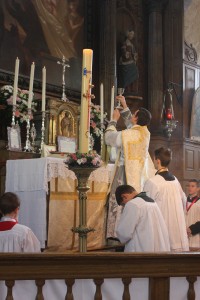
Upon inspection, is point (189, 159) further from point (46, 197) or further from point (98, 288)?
point (98, 288)

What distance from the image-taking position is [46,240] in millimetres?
6203

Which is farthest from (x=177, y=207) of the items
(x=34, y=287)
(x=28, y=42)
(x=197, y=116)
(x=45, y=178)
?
(x=197, y=116)

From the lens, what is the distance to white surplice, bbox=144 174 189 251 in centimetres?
553

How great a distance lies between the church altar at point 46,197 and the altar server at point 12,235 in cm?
207

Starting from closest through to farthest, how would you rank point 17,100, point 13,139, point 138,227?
point 138,227, point 13,139, point 17,100

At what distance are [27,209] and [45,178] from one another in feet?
1.52

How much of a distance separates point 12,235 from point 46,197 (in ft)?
7.77

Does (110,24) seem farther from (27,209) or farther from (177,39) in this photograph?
(27,209)

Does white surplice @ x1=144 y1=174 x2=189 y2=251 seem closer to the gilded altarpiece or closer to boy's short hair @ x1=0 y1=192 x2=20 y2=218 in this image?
boy's short hair @ x1=0 y1=192 x2=20 y2=218

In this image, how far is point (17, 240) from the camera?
149 inches

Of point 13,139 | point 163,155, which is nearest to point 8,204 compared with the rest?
point 163,155

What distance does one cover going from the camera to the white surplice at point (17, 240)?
3756mm

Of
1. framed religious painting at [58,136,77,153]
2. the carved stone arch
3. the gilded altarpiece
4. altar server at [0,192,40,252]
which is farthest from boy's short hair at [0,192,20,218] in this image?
the carved stone arch

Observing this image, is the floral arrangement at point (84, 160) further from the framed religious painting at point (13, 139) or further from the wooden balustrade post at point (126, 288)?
the framed religious painting at point (13, 139)
